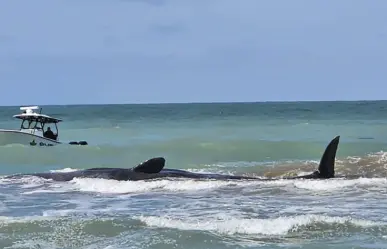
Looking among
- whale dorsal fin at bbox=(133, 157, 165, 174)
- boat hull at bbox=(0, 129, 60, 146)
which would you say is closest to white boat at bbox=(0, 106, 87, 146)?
boat hull at bbox=(0, 129, 60, 146)

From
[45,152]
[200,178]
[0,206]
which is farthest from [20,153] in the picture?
[0,206]

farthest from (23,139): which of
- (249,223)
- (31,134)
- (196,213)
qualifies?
(249,223)

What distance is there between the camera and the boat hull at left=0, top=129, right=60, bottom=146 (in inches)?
1361

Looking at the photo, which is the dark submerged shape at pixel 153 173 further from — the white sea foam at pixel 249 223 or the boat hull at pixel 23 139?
the boat hull at pixel 23 139

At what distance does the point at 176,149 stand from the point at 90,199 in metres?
22.2

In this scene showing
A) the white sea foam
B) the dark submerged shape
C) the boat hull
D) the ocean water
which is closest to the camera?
the ocean water

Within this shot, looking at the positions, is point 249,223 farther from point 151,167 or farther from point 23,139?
point 23,139

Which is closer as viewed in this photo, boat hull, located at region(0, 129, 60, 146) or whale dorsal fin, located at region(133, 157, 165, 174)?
whale dorsal fin, located at region(133, 157, 165, 174)

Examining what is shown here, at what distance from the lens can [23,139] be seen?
3491 cm

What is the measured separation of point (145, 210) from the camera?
43.7 ft

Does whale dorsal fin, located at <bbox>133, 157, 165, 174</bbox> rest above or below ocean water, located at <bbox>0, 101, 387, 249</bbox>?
above

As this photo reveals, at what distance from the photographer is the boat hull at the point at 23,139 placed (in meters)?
34.6

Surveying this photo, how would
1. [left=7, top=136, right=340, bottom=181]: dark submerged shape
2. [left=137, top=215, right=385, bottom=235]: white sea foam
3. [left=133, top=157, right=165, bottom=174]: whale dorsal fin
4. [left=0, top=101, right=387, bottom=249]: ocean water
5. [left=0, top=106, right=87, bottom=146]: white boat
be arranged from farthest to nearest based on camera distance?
[left=0, top=106, right=87, bottom=146]: white boat
[left=133, top=157, right=165, bottom=174]: whale dorsal fin
[left=7, top=136, right=340, bottom=181]: dark submerged shape
[left=137, top=215, right=385, bottom=235]: white sea foam
[left=0, top=101, right=387, bottom=249]: ocean water

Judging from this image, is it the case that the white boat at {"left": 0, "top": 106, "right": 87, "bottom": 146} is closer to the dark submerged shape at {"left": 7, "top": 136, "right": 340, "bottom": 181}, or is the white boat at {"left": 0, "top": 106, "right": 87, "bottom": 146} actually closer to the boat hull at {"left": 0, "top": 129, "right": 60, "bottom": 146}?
the boat hull at {"left": 0, "top": 129, "right": 60, "bottom": 146}
